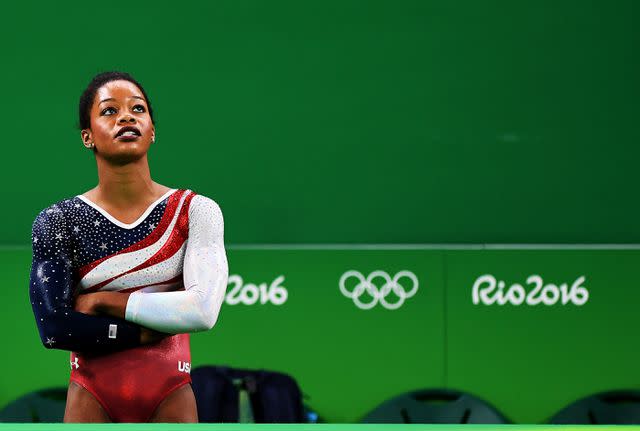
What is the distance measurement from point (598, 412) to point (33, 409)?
235 centimetres

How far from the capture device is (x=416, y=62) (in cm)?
469

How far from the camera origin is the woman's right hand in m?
2.53

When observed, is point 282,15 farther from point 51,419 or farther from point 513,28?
point 51,419

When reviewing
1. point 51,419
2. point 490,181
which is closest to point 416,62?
point 490,181

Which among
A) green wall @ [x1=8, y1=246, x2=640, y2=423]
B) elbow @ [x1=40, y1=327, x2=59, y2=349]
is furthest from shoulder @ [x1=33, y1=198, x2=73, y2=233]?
green wall @ [x1=8, y1=246, x2=640, y2=423]

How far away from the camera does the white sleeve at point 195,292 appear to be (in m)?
2.50

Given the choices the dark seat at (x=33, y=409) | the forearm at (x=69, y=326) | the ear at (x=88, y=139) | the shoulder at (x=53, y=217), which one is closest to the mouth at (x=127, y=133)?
the ear at (x=88, y=139)

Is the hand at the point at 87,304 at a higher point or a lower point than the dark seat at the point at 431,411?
higher

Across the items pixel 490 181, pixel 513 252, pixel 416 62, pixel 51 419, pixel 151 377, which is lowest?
pixel 51 419

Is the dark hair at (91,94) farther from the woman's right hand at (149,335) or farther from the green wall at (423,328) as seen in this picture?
the green wall at (423,328)

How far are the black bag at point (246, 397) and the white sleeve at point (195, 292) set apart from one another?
1.76 metres

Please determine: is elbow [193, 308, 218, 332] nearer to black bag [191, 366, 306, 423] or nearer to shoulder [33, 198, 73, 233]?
shoulder [33, 198, 73, 233]

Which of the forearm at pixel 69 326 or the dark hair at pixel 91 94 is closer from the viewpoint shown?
the forearm at pixel 69 326

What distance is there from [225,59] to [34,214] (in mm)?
1076
